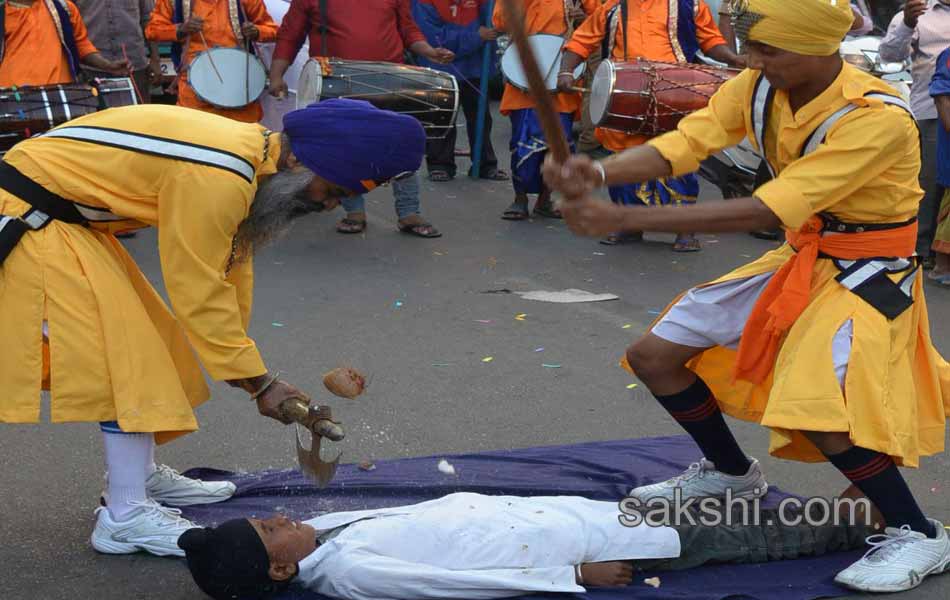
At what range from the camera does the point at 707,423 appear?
13.3 ft

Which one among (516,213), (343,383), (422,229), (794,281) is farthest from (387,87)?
(794,281)

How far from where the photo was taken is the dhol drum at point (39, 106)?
7.28 metres

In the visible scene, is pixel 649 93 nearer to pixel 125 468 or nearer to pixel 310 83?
pixel 310 83

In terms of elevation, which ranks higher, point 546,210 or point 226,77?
point 226,77

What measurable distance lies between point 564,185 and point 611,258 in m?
5.19

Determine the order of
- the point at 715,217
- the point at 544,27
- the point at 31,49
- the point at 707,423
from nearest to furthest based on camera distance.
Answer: the point at 715,217 < the point at 707,423 < the point at 31,49 < the point at 544,27

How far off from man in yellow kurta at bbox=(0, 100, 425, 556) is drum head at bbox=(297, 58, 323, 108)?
4.42 m

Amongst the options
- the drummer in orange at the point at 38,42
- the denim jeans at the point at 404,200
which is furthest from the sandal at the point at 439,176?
the drummer in orange at the point at 38,42

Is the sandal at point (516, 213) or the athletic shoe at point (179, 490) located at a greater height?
the athletic shoe at point (179, 490)

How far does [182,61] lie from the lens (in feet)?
29.2

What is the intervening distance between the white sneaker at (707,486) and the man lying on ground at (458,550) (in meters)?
0.32

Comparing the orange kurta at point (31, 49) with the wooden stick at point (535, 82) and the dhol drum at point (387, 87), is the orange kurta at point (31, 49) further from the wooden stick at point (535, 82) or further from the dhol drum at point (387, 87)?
the wooden stick at point (535, 82)

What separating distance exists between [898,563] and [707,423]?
74 cm
